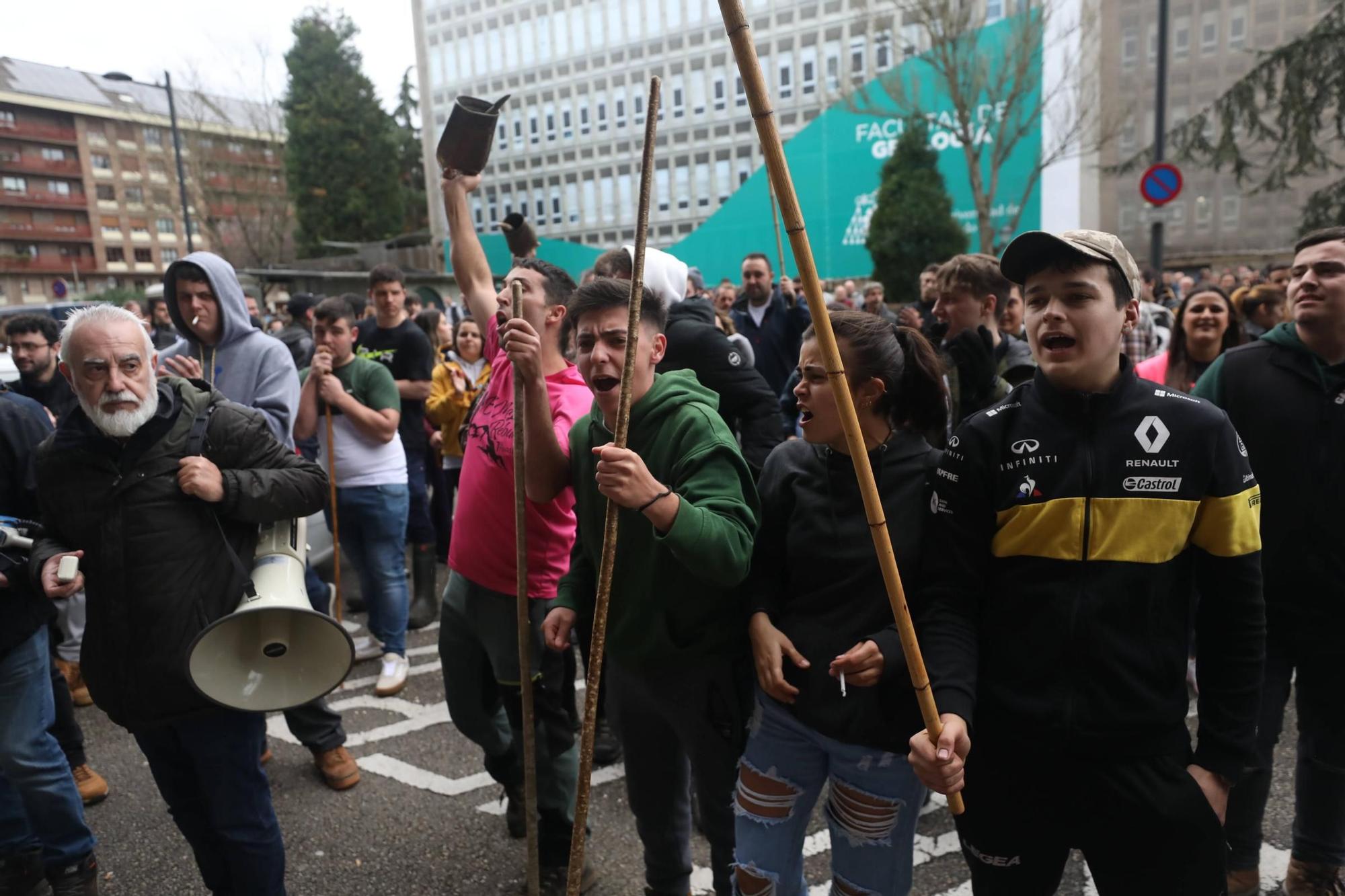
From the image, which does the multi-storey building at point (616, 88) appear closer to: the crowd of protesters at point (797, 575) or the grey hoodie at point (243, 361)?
the grey hoodie at point (243, 361)

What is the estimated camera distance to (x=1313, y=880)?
2.67 m

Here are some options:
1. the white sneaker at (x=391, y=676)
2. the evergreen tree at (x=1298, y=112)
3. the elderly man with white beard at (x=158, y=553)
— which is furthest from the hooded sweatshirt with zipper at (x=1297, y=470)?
the evergreen tree at (x=1298, y=112)

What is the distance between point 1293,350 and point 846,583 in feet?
5.37

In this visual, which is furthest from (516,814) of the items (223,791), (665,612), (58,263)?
(58,263)

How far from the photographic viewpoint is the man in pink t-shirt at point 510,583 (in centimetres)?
284

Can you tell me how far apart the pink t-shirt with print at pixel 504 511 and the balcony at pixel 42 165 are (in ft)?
239

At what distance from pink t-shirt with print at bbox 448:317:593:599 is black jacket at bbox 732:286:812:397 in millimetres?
3038

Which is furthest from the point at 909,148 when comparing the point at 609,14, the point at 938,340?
the point at 938,340

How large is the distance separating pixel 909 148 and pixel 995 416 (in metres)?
23.3

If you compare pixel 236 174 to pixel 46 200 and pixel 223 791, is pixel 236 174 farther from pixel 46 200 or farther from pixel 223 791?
pixel 46 200

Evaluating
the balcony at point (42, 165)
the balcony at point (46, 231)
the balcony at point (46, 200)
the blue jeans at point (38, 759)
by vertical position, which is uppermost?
the balcony at point (42, 165)

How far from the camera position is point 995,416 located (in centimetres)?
186

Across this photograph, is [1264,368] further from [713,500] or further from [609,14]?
[609,14]

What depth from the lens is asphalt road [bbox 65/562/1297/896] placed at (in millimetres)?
3027
